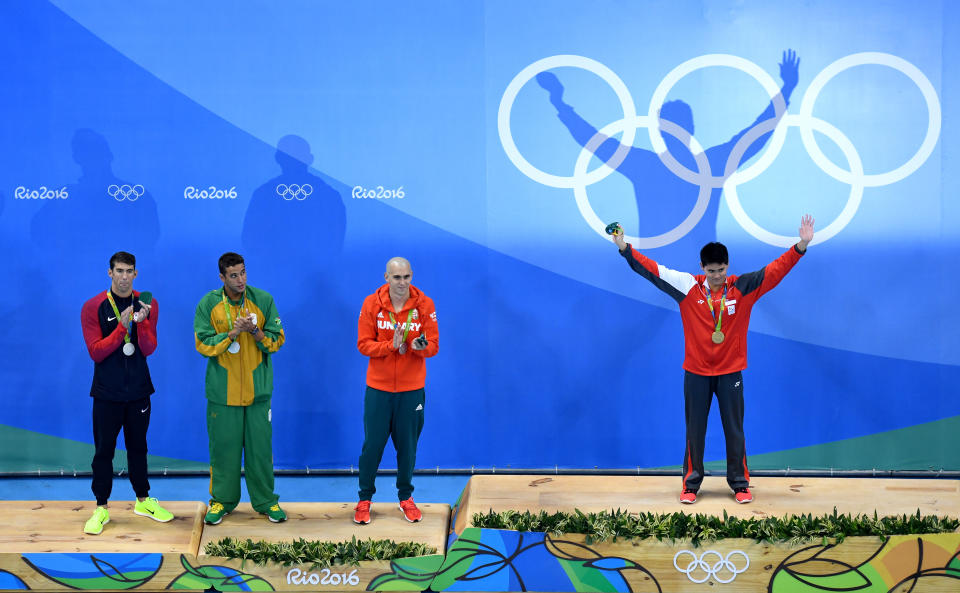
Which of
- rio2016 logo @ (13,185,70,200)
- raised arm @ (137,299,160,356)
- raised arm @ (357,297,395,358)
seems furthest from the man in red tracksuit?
rio2016 logo @ (13,185,70,200)

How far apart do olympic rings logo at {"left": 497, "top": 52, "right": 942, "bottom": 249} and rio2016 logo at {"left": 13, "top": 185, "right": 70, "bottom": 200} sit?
2926 millimetres

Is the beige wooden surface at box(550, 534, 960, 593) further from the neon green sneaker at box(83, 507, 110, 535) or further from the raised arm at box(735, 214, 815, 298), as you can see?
the neon green sneaker at box(83, 507, 110, 535)

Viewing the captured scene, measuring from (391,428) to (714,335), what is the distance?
72.9 inches

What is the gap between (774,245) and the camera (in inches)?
229

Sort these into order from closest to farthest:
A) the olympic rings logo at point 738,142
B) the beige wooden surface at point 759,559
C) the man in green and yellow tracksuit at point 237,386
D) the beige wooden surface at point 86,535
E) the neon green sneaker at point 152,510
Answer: the beige wooden surface at point 759,559 < the beige wooden surface at point 86,535 < the man in green and yellow tracksuit at point 237,386 < the neon green sneaker at point 152,510 < the olympic rings logo at point 738,142

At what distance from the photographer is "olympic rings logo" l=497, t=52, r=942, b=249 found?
577cm

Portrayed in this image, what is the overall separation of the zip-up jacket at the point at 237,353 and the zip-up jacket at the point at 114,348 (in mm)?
318

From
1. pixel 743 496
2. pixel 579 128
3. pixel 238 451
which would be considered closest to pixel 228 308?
pixel 238 451

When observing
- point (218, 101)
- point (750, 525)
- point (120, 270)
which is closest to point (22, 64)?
point (218, 101)

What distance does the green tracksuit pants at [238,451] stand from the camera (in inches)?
190

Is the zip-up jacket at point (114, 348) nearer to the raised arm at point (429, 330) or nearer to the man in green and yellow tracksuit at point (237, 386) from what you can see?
the man in green and yellow tracksuit at point (237, 386)

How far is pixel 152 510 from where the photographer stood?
4898 millimetres

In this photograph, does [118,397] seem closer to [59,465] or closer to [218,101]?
[59,465]

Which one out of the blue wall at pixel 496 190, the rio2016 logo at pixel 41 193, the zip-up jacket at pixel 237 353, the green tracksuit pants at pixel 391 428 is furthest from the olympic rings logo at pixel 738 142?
the rio2016 logo at pixel 41 193
